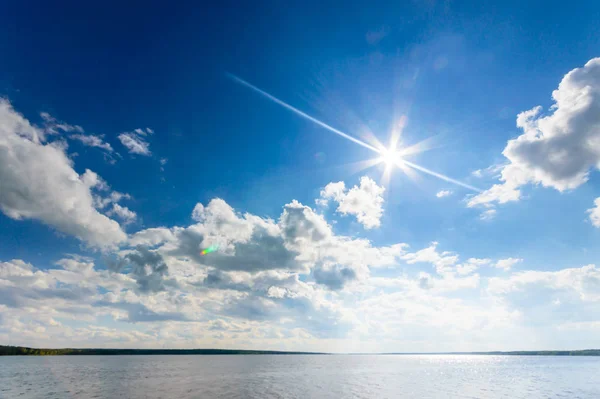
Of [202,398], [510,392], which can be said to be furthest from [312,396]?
[510,392]

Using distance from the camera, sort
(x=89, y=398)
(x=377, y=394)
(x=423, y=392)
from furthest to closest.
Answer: (x=423, y=392) → (x=377, y=394) → (x=89, y=398)

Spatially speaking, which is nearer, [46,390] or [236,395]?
[236,395]

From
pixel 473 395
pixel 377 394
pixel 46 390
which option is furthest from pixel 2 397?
pixel 473 395

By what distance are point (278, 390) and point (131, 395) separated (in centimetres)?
3147

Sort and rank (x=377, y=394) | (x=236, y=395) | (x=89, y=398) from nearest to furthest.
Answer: (x=89, y=398) → (x=236, y=395) → (x=377, y=394)

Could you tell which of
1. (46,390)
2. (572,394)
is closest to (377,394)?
(572,394)

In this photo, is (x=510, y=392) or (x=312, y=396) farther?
(x=510, y=392)

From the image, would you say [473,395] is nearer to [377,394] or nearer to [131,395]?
[377,394]

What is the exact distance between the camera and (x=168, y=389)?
78.5m

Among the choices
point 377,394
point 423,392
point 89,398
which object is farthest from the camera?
point 423,392

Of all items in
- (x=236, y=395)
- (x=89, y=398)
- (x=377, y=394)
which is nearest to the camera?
(x=89, y=398)

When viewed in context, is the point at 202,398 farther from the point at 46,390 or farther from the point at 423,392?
the point at 423,392

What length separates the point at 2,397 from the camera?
6581 centimetres

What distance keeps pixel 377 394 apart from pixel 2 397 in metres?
77.1
